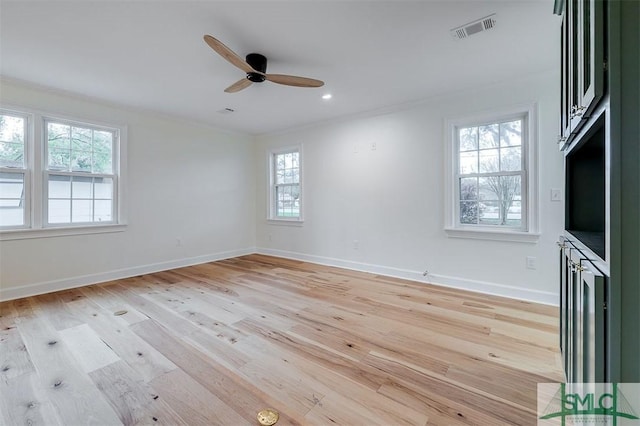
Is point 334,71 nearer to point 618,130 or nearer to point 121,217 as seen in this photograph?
point 618,130

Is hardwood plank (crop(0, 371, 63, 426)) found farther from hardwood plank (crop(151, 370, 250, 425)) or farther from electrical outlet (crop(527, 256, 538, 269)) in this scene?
electrical outlet (crop(527, 256, 538, 269))

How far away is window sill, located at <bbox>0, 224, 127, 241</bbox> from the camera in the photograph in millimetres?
3145

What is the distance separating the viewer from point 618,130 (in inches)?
31.9

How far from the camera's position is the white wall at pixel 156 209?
130 inches

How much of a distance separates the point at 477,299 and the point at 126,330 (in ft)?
11.6

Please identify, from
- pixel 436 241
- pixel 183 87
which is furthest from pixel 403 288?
pixel 183 87

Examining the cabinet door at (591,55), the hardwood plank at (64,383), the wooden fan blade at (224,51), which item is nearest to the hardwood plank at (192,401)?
the hardwood plank at (64,383)

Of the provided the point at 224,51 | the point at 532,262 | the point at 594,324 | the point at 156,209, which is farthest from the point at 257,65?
the point at 532,262

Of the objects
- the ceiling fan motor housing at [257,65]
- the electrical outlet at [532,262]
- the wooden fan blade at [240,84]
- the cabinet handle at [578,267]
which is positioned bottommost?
the electrical outlet at [532,262]

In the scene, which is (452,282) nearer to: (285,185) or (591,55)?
(591,55)

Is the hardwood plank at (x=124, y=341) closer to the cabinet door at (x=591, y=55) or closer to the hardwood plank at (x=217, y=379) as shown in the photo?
the hardwood plank at (x=217, y=379)

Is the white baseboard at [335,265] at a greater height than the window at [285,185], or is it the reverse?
the window at [285,185]

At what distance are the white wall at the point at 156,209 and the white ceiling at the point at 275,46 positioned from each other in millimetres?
550

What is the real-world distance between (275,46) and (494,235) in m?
3.12
